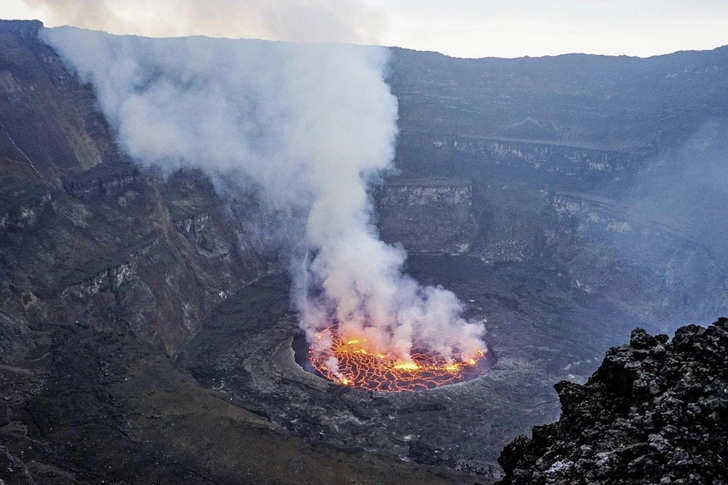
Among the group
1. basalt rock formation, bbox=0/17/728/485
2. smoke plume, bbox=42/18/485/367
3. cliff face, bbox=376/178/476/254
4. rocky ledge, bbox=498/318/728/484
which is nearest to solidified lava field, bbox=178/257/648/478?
basalt rock formation, bbox=0/17/728/485

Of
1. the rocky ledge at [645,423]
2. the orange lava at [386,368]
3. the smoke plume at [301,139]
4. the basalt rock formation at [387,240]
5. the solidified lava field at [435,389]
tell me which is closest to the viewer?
the rocky ledge at [645,423]

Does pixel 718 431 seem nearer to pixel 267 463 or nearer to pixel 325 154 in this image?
pixel 267 463

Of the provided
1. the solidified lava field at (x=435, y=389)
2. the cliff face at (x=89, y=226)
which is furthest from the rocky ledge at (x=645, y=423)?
the cliff face at (x=89, y=226)

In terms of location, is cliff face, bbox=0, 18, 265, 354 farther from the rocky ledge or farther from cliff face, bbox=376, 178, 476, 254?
the rocky ledge

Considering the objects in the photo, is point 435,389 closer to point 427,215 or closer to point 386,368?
point 386,368

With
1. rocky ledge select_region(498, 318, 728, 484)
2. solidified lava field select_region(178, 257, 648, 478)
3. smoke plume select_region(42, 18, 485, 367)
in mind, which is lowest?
rocky ledge select_region(498, 318, 728, 484)

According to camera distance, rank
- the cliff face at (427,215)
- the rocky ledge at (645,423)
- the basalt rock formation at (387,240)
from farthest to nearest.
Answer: the cliff face at (427,215), the basalt rock formation at (387,240), the rocky ledge at (645,423)

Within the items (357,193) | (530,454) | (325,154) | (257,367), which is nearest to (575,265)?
(357,193)

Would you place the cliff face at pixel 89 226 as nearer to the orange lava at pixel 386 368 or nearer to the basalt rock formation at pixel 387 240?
the basalt rock formation at pixel 387 240
